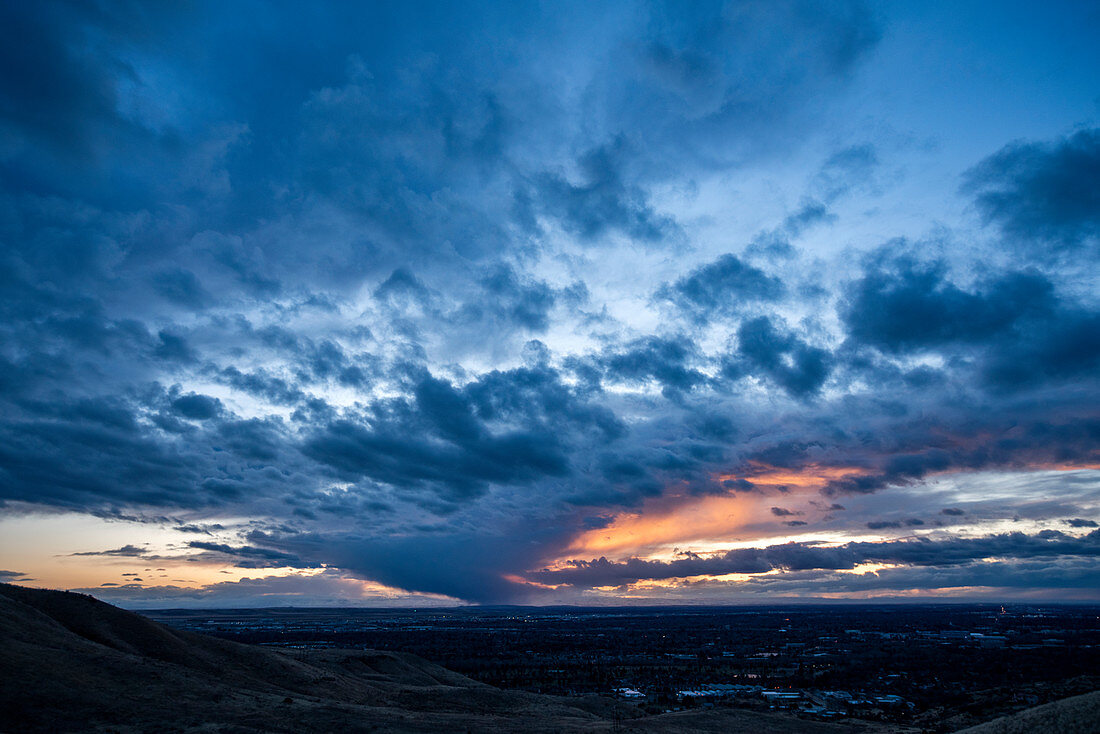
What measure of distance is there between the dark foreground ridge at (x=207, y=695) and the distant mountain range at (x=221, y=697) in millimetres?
113

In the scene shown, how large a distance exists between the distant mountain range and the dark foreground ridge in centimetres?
11

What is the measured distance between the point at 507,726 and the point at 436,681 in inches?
1845

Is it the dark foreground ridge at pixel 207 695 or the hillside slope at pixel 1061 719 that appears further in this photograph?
the dark foreground ridge at pixel 207 695

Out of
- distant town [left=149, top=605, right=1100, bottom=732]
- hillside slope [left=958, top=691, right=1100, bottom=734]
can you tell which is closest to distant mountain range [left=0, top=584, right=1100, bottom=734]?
hillside slope [left=958, top=691, right=1100, bottom=734]

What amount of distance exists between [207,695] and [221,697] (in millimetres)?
945

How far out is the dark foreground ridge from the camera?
1499 inches

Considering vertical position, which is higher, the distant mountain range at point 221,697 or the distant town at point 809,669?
the distant mountain range at point 221,697

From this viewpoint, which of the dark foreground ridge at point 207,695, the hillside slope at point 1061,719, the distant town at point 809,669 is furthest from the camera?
the distant town at point 809,669

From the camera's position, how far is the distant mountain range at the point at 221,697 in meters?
37.0

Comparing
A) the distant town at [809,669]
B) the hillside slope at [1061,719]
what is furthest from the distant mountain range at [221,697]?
the distant town at [809,669]

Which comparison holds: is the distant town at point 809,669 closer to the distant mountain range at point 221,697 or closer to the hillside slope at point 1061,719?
the distant mountain range at point 221,697

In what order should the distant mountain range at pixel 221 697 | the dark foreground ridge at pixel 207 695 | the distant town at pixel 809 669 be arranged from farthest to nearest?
the distant town at pixel 809 669, the dark foreground ridge at pixel 207 695, the distant mountain range at pixel 221 697

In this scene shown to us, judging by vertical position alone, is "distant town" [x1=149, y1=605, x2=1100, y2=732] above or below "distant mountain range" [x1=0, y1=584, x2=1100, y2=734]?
below

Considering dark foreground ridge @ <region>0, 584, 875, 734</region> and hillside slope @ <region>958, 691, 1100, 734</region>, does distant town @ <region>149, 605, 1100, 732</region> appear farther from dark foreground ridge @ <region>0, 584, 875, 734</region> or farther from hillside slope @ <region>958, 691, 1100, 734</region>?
hillside slope @ <region>958, 691, 1100, 734</region>
